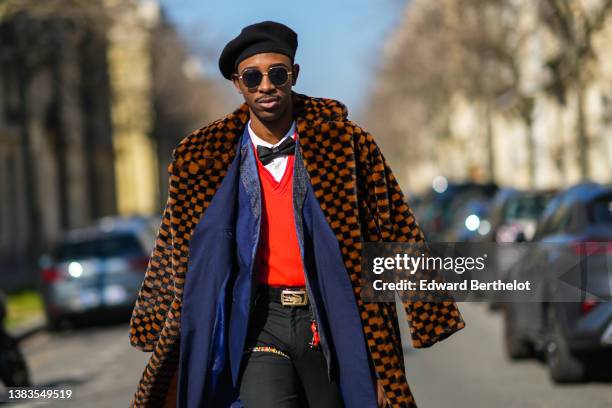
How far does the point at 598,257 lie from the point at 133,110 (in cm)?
4356

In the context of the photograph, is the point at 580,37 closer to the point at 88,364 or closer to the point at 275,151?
the point at 88,364

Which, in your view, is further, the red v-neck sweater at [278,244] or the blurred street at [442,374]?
the blurred street at [442,374]

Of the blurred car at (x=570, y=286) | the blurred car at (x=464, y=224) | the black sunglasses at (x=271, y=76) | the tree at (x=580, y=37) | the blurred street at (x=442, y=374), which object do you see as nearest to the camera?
the black sunglasses at (x=271, y=76)

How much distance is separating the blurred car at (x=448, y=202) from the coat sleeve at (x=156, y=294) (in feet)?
69.7

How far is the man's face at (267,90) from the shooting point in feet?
13.1

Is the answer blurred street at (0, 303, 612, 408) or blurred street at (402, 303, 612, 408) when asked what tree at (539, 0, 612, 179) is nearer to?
blurred street at (0, 303, 612, 408)

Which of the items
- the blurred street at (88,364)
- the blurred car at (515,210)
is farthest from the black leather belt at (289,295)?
the blurred car at (515,210)

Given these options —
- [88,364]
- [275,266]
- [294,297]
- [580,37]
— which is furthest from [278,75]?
[580,37]

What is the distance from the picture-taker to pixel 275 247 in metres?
3.94

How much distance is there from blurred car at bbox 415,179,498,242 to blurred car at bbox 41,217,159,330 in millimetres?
9105

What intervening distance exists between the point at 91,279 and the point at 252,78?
13975 mm

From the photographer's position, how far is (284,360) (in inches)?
155

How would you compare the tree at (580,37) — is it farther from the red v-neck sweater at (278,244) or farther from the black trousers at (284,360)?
the black trousers at (284,360)

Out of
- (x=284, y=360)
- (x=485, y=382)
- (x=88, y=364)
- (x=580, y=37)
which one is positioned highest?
(x=580, y=37)
